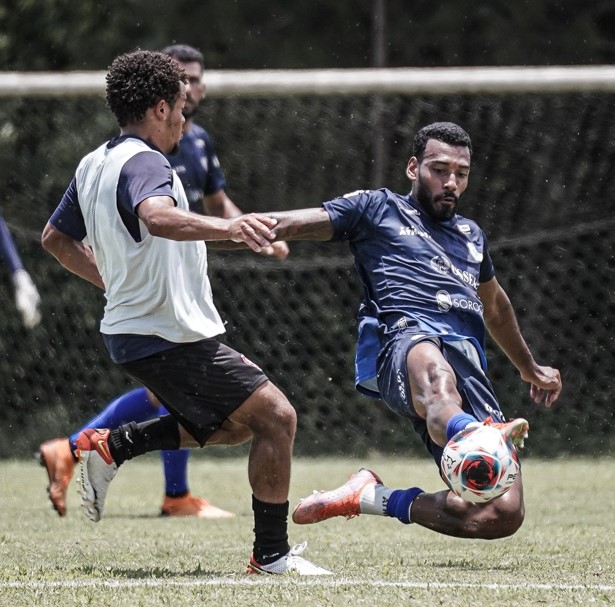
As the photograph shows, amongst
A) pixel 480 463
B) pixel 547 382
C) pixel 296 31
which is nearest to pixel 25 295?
pixel 547 382

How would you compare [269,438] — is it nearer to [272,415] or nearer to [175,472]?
[272,415]

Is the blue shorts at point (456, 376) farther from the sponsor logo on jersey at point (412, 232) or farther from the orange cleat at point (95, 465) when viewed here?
the orange cleat at point (95, 465)

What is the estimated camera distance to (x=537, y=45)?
36.7ft

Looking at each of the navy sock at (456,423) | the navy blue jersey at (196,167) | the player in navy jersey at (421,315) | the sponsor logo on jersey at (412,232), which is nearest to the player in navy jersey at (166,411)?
the navy blue jersey at (196,167)

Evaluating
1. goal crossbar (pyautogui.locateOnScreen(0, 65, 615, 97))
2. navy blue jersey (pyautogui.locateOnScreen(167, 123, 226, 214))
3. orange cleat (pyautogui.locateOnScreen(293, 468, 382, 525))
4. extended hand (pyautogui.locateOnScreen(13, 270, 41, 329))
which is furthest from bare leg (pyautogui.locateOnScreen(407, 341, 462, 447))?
goal crossbar (pyautogui.locateOnScreen(0, 65, 615, 97))

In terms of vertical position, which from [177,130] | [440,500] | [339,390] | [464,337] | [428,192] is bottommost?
[339,390]

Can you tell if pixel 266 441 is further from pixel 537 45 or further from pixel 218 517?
pixel 537 45

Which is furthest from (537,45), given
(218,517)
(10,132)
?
(218,517)

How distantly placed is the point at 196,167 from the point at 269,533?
10.4ft

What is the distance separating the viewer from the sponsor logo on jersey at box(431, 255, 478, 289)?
5.43 metres

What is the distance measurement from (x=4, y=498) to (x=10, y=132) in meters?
3.78

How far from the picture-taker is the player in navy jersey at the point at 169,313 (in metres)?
4.79

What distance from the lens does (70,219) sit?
5.32 meters

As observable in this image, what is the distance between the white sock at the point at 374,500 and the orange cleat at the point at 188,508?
1.82 m
